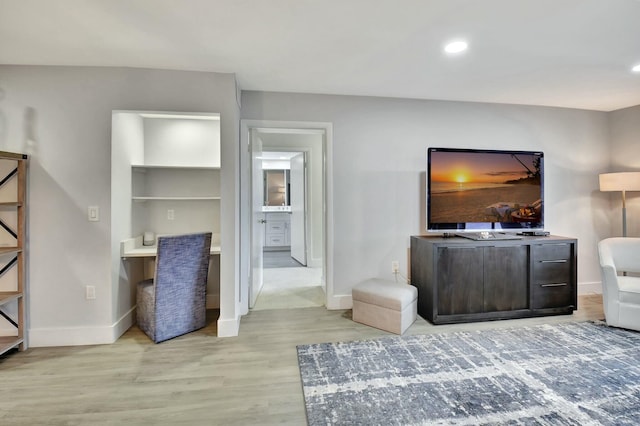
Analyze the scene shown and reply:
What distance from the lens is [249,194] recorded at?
343 centimetres

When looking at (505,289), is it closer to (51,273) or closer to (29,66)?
(51,273)

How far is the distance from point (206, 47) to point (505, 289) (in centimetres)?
355

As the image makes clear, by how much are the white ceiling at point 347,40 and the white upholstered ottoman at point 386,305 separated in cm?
206

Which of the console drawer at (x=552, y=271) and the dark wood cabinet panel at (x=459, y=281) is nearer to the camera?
the dark wood cabinet panel at (x=459, y=281)

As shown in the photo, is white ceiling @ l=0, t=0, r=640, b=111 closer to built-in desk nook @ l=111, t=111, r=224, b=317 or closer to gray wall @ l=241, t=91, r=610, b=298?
gray wall @ l=241, t=91, r=610, b=298

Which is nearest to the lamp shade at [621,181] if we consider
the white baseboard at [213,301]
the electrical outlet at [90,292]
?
the white baseboard at [213,301]

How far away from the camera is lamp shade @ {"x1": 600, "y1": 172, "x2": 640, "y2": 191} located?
11.4ft

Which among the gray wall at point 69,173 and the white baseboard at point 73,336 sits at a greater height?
the gray wall at point 69,173

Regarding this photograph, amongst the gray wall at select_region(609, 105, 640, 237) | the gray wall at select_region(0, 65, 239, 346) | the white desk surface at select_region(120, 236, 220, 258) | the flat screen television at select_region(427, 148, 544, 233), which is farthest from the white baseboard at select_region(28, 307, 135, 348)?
the gray wall at select_region(609, 105, 640, 237)

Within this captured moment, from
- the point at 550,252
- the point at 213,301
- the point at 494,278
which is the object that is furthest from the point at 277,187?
the point at 550,252

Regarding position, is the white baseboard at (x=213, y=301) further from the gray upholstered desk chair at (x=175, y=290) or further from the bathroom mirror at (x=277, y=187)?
the bathroom mirror at (x=277, y=187)

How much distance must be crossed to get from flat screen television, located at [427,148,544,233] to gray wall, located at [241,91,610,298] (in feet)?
0.97

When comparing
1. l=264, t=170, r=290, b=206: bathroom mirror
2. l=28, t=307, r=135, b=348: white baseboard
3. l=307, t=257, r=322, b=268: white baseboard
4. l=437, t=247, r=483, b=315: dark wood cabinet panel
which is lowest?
l=28, t=307, r=135, b=348: white baseboard

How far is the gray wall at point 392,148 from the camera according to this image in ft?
11.5
